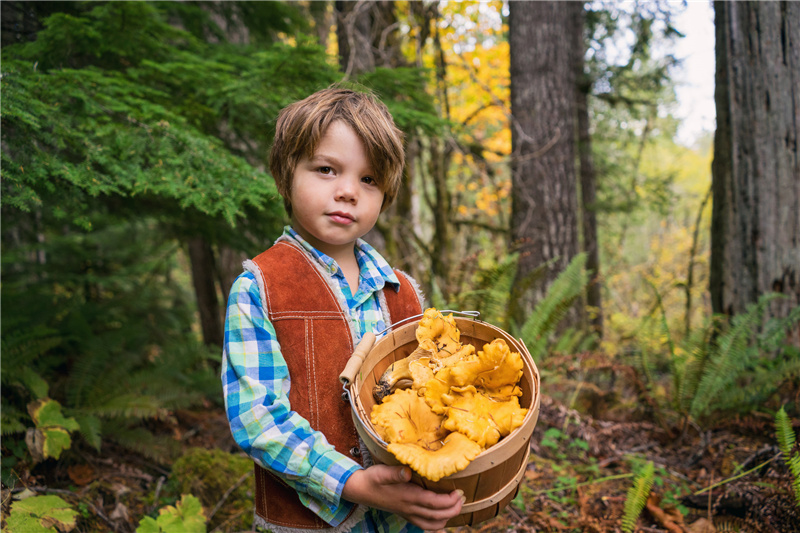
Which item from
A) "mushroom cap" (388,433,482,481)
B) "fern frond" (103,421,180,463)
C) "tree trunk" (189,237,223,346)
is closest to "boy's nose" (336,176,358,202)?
"mushroom cap" (388,433,482,481)

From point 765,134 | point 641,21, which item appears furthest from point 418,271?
point 641,21

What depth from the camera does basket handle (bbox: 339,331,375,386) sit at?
108 cm

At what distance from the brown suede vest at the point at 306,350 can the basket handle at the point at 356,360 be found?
4.2 inches

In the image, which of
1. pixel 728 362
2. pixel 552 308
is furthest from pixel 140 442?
pixel 728 362

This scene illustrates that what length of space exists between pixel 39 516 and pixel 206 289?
3.59m

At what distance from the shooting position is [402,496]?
1.04 metres

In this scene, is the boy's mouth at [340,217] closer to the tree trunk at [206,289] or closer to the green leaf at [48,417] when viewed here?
the green leaf at [48,417]

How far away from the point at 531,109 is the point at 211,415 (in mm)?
4273

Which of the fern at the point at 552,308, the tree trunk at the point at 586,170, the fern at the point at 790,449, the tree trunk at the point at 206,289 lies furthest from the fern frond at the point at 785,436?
the tree trunk at the point at 206,289

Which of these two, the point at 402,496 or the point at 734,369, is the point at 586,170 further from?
the point at 402,496

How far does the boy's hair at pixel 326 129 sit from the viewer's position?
4.10 feet

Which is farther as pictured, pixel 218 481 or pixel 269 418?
pixel 218 481

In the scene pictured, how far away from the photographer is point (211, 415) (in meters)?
3.69

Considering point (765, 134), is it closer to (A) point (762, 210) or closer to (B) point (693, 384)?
(A) point (762, 210)
